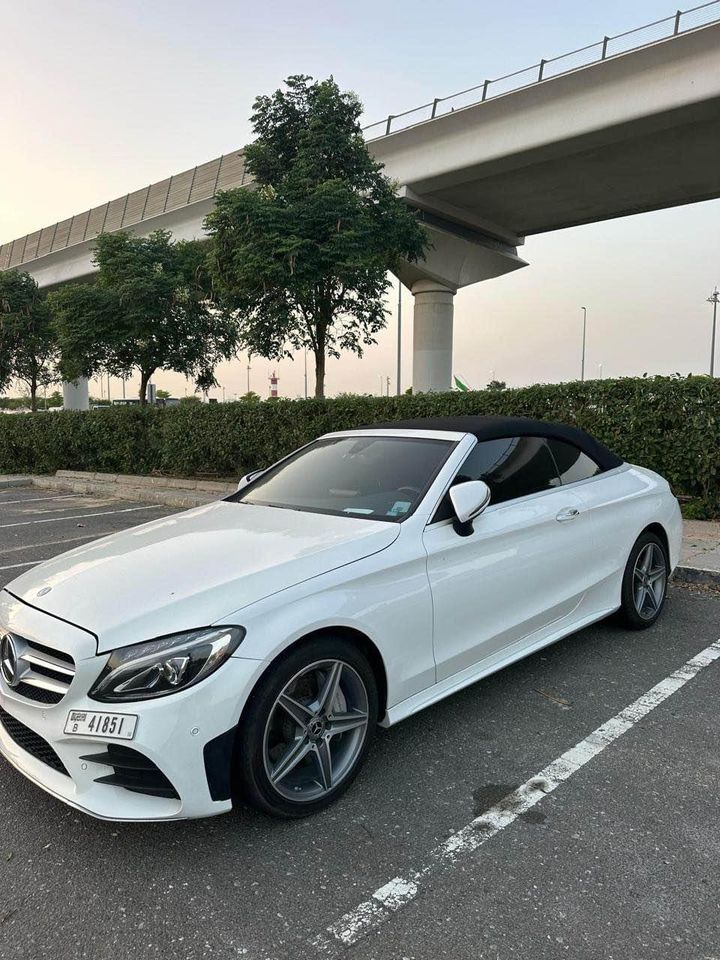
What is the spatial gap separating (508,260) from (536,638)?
3147 centimetres

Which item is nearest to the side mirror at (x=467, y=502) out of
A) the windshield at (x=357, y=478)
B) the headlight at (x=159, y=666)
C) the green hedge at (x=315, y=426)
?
the windshield at (x=357, y=478)

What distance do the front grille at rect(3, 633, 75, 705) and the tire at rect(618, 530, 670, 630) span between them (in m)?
3.33

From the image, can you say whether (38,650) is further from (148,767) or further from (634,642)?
(634,642)

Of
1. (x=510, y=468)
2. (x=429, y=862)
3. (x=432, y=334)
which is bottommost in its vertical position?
(x=429, y=862)

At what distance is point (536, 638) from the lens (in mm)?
3654

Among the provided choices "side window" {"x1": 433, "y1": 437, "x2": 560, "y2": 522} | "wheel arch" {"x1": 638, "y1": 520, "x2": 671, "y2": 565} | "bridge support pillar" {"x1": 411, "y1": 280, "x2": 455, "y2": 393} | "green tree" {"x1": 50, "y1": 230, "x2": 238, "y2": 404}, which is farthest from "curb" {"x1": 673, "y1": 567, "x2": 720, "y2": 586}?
"bridge support pillar" {"x1": 411, "y1": 280, "x2": 455, "y2": 393}

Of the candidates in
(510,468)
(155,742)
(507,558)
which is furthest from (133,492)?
(155,742)

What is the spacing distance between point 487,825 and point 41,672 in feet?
5.70

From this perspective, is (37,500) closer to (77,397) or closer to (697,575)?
(697,575)

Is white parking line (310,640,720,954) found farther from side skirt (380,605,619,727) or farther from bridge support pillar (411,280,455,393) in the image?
bridge support pillar (411,280,455,393)

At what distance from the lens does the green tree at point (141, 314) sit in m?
16.4

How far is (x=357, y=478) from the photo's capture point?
3.71 m

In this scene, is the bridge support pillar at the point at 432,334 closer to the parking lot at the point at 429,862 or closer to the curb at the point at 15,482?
the curb at the point at 15,482

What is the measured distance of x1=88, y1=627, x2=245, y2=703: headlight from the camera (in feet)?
7.53
